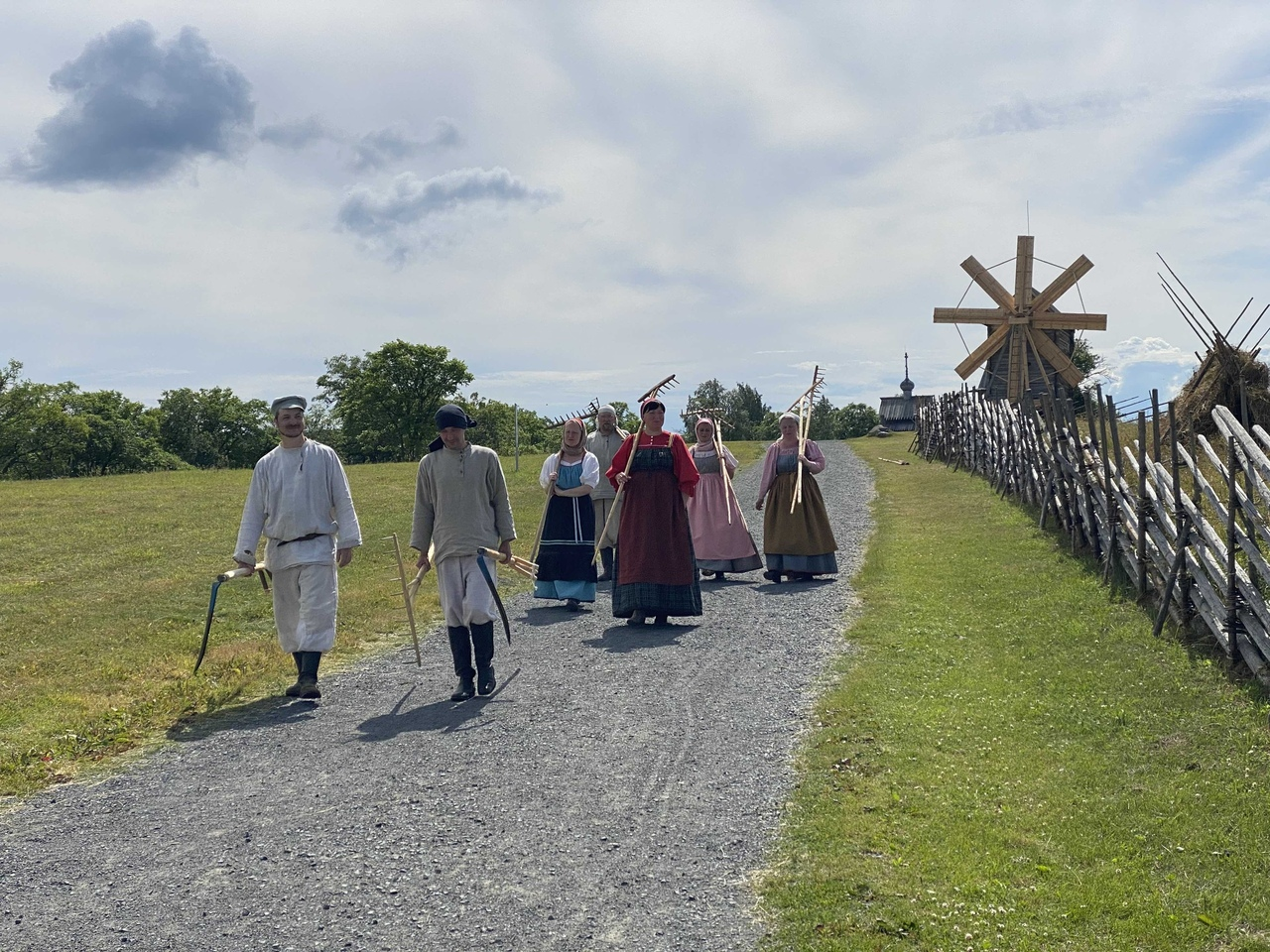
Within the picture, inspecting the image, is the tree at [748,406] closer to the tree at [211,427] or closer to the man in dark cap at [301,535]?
the tree at [211,427]

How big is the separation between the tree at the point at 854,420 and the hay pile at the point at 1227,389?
68.4 meters

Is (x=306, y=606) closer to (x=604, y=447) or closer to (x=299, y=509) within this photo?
(x=299, y=509)

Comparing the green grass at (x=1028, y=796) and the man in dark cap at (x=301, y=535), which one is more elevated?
the man in dark cap at (x=301, y=535)

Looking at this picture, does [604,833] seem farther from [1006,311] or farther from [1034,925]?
[1006,311]

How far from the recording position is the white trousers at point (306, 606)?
723cm

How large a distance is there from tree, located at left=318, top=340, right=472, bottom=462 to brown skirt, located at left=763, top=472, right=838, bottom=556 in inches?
2211

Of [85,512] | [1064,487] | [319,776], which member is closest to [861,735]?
[319,776]

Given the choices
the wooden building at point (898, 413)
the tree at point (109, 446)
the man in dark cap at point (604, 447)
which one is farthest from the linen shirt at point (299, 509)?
the wooden building at point (898, 413)

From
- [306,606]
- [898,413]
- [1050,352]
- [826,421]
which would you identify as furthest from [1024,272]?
[826,421]

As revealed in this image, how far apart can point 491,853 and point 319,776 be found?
143 cm

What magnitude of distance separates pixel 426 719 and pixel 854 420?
8349 centimetres

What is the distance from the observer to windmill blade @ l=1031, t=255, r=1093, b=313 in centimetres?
3222

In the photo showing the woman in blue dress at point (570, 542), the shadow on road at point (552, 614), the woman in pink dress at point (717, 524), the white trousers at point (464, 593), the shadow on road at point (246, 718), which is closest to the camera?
the shadow on road at point (246, 718)

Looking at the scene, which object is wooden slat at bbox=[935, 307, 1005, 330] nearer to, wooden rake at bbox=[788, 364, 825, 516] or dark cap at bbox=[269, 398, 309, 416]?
wooden rake at bbox=[788, 364, 825, 516]
